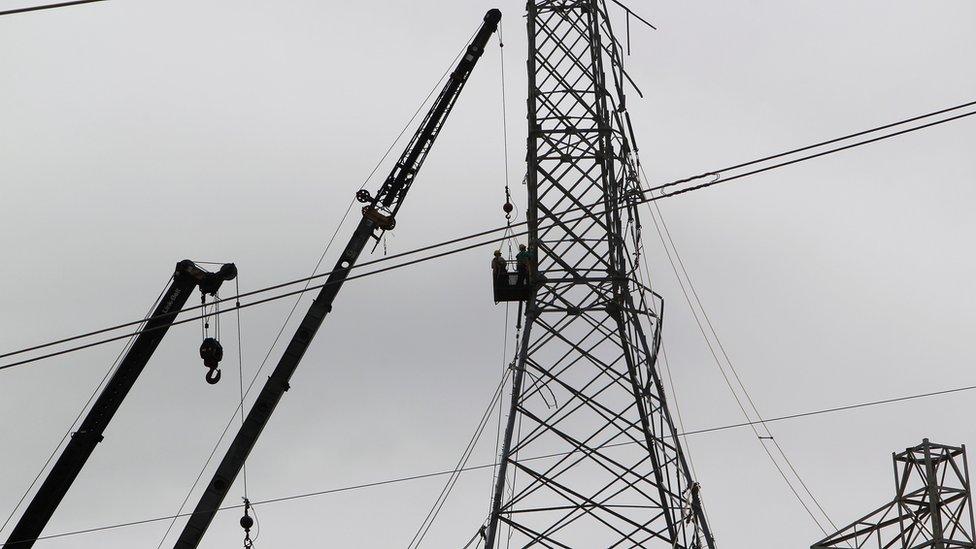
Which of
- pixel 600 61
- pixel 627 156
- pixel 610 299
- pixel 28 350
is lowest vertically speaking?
pixel 28 350

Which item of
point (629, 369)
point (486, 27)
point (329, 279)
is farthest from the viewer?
point (486, 27)

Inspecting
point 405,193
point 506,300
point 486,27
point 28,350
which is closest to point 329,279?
point 405,193

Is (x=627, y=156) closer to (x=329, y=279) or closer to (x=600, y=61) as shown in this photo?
(x=600, y=61)

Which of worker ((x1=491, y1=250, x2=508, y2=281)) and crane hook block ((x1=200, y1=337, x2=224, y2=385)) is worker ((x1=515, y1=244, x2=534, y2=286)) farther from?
crane hook block ((x1=200, y1=337, x2=224, y2=385))

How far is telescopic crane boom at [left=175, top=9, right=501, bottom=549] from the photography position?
130 feet

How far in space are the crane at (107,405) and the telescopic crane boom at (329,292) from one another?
366 cm

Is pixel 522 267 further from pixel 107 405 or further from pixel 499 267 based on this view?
pixel 107 405

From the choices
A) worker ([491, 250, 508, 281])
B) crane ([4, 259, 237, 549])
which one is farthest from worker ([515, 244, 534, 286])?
crane ([4, 259, 237, 549])

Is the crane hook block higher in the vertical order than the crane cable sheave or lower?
lower

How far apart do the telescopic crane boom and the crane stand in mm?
3658

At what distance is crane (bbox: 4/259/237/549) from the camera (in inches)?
1442

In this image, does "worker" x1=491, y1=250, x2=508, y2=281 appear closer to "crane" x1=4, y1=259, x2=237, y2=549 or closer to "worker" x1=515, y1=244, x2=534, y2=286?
"worker" x1=515, y1=244, x2=534, y2=286

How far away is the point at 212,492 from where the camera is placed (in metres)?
39.7

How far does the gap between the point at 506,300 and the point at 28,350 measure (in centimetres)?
1600
